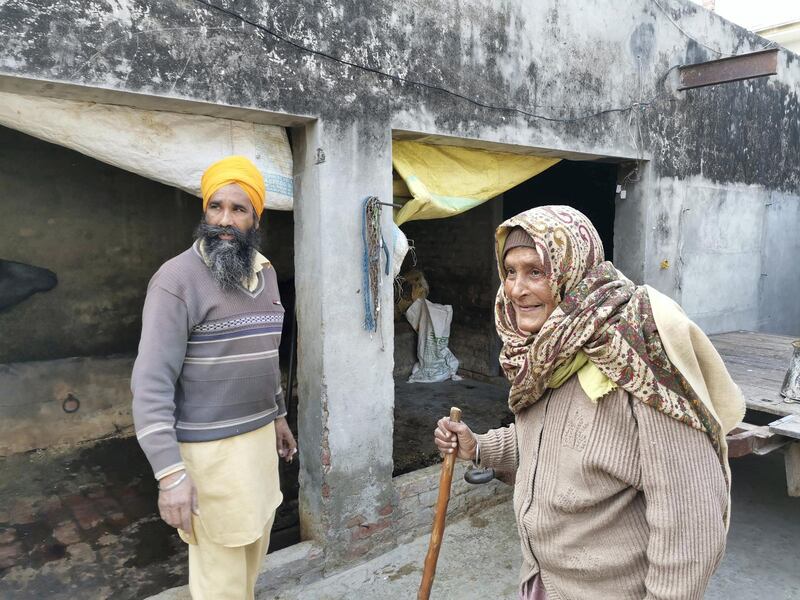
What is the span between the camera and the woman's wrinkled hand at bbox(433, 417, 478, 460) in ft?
6.63

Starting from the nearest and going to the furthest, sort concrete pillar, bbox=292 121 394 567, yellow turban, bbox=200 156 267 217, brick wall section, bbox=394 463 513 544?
yellow turban, bbox=200 156 267 217, concrete pillar, bbox=292 121 394 567, brick wall section, bbox=394 463 513 544

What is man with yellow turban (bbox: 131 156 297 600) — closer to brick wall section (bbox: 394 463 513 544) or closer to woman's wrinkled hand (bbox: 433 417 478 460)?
woman's wrinkled hand (bbox: 433 417 478 460)

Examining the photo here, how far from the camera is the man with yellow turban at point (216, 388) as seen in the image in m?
2.03

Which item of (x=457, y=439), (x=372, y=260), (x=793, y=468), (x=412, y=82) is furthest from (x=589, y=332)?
(x=793, y=468)

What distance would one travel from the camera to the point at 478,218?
24.5 feet

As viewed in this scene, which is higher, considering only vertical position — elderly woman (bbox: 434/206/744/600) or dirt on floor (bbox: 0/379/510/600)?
elderly woman (bbox: 434/206/744/600)

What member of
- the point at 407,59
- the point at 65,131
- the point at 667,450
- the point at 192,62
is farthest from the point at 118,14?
the point at 667,450

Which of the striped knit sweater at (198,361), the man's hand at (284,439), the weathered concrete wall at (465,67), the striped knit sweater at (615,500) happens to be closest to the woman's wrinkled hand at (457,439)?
the striped knit sweater at (615,500)

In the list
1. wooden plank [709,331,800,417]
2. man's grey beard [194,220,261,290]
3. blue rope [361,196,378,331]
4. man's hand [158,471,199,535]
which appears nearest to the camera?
man's hand [158,471,199,535]

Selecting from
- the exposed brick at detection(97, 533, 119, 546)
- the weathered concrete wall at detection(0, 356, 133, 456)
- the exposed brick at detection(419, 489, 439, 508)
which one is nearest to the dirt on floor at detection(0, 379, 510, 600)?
the exposed brick at detection(97, 533, 119, 546)

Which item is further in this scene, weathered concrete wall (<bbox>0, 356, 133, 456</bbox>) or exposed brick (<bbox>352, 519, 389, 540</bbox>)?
weathered concrete wall (<bbox>0, 356, 133, 456</bbox>)

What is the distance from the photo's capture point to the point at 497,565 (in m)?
3.57

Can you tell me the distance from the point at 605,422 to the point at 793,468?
10.1 ft

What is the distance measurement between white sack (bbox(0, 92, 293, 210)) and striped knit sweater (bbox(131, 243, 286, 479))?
0.79 m
